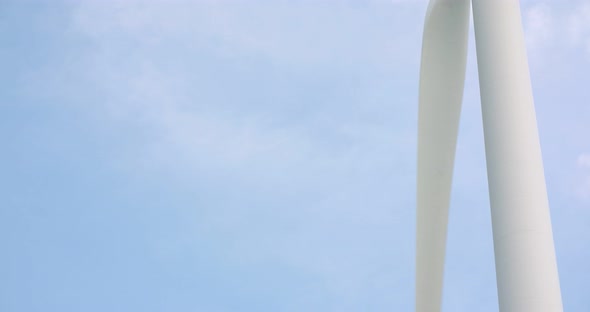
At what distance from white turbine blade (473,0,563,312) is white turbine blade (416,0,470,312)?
19.4 ft

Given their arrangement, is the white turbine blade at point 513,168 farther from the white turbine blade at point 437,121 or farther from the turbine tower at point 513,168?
the white turbine blade at point 437,121

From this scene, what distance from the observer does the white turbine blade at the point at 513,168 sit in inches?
778

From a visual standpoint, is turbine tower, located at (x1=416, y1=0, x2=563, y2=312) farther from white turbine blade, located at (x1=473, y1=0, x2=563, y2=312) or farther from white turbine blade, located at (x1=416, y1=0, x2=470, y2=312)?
white turbine blade, located at (x1=416, y1=0, x2=470, y2=312)

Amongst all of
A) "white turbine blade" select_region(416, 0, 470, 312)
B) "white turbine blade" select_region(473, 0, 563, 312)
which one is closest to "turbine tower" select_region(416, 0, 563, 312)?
"white turbine blade" select_region(473, 0, 563, 312)

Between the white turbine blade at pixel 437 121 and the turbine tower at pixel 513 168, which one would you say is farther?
the white turbine blade at pixel 437 121

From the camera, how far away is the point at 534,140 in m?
21.2

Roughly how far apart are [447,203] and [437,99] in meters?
4.28

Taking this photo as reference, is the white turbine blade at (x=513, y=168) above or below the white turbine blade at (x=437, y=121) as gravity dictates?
below

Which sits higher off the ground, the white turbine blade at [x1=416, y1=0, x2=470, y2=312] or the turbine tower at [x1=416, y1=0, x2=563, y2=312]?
the white turbine blade at [x1=416, y1=0, x2=470, y2=312]

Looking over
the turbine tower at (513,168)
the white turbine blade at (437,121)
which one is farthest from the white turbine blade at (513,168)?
the white turbine blade at (437,121)

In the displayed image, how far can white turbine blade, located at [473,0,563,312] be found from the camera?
64.8 ft

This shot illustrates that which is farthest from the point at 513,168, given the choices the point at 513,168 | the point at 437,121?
the point at 437,121

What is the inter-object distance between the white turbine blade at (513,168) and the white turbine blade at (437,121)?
5.92 metres

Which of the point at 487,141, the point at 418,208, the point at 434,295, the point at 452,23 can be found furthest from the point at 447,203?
the point at 487,141
